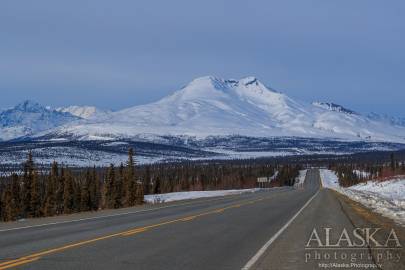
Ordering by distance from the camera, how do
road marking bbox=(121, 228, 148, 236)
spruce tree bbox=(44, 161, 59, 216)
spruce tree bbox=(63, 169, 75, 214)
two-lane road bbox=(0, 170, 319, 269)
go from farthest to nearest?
spruce tree bbox=(63, 169, 75, 214), spruce tree bbox=(44, 161, 59, 216), road marking bbox=(121, 228, 148, 236), two-lane road bbox=(0, 170, 319, 269)

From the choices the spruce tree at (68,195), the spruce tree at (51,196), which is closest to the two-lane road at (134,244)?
the spruce tree at (51,196)

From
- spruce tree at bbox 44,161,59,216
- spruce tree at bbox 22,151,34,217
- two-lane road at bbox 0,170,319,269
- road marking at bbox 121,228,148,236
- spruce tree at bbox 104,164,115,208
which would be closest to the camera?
two-lane road at bbox 0,170,319,269

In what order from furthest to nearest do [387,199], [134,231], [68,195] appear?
[68,195] → [387,199] → [134,231]

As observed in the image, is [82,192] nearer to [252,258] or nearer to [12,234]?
[12,234]

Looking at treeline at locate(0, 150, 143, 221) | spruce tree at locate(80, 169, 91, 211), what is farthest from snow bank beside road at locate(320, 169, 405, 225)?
spruce tree at locate(80, 169, 91, 211)

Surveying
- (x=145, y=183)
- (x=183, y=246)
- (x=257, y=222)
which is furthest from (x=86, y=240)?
(x=145, y=183)

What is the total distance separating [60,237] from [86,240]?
1320 mm

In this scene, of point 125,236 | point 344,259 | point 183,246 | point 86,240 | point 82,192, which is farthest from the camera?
point 82,192

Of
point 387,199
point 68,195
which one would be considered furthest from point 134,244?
point 68,195

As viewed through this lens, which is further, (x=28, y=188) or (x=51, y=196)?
(x=51, y=196)

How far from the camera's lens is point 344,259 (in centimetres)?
1327

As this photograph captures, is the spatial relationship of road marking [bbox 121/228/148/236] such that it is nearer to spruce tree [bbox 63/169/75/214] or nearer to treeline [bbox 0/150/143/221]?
treeline [bbox 0/150/143/221]

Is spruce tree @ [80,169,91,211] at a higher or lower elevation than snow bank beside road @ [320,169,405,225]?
lower

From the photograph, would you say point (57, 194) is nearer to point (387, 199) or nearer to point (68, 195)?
point (68, 195)
